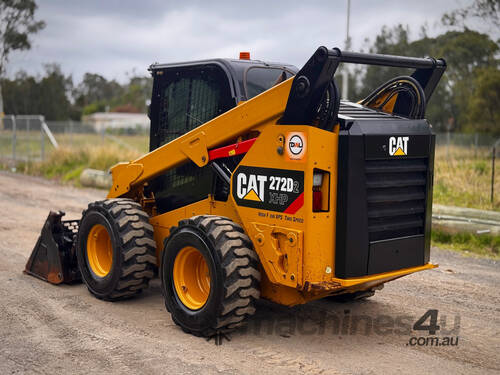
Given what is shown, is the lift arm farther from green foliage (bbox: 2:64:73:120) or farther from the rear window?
green foliage (bbox: 2:64:73:120)

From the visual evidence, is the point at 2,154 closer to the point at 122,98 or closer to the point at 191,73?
the point at 191,73

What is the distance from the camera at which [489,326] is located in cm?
568

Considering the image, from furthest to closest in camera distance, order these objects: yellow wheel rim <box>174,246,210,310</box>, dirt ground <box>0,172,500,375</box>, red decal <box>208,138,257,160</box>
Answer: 1. yellow wheel rim <box>174,246,210,310</box>
2. red decal <box>208,138,257,160</box>
3. dirt ground <box>0,172,500,375</box>

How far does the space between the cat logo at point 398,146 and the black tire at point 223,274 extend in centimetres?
142

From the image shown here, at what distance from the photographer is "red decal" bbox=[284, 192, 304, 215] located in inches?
185

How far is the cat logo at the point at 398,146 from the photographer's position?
4.97 meters

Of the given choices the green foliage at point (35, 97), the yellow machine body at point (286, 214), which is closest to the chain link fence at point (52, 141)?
the yellow machine body at point (286, 214)

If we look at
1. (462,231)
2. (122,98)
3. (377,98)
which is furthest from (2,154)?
(122,98)

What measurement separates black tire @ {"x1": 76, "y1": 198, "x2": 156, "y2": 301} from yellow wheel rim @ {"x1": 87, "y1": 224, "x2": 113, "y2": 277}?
163mm

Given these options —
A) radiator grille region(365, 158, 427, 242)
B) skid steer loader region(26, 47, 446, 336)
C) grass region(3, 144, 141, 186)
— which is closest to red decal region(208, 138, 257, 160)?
skid steer loader region(26, 47, 446, 336)

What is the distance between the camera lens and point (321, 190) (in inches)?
190

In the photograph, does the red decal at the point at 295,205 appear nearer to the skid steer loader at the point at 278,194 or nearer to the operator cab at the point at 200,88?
the skid steer loader at the point at 278,194

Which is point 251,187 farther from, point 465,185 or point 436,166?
point 436,166

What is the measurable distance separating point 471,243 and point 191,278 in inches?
218
